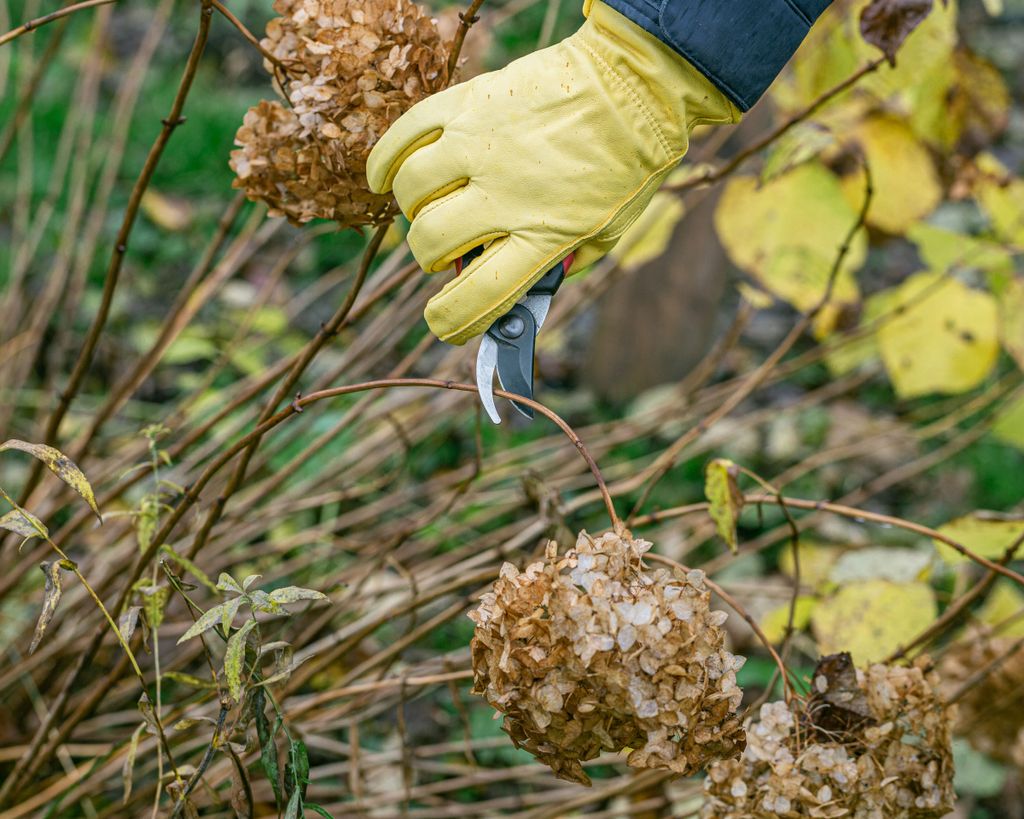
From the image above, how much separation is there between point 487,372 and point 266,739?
1.18 feet

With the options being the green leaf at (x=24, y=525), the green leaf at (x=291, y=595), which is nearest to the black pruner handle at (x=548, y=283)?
the green leaf at (x=291, y=595)

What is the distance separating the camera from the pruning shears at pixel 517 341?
898 millimetres

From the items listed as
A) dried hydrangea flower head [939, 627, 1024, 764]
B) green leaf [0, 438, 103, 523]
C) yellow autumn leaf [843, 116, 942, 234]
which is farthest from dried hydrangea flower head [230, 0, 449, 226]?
yellow autumn leaf [843, 116, 942, 234]

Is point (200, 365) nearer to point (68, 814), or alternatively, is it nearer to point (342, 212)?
point (68, 814)

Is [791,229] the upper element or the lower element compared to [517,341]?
lower

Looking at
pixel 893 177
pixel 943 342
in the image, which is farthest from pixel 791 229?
pixel 943 342

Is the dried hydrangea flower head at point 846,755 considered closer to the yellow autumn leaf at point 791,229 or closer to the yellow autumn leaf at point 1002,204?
the yellow autumn leaf at point 791,229

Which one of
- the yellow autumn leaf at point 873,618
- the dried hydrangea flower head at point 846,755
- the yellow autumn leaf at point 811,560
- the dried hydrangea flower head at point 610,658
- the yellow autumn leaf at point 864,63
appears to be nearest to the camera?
the dried hydrangea flower head at point 610,658

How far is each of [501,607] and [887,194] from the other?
4.37ft

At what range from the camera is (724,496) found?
3.16 ft

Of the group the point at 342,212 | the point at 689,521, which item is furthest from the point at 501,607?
the point at 689,521

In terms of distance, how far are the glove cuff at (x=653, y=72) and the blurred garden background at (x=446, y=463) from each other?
17 cm

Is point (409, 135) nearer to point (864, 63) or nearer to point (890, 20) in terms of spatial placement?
point (890, 20)

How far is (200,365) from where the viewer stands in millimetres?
2873
